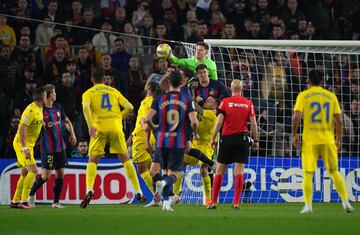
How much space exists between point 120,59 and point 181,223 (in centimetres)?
977

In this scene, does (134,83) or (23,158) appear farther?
(134,83)

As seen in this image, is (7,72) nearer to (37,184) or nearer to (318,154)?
(37,184)

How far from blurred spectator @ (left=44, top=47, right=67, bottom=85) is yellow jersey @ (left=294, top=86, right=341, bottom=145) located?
26.7 feet

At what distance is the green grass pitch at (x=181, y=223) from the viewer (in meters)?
10.9

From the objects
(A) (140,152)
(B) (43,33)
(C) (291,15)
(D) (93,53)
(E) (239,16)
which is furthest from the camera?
(C) (291,15)

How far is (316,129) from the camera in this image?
13656mm

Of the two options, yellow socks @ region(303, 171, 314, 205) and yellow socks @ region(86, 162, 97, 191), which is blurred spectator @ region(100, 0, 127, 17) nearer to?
yellow socks @ region(86, 162, 97, 191)

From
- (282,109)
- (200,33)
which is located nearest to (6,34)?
(200,33)

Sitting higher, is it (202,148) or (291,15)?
(291,15)

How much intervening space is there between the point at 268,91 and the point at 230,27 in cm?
270

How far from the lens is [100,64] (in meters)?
20.9

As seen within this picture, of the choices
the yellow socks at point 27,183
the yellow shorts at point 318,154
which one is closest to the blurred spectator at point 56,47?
the yellow socks at point 27,183

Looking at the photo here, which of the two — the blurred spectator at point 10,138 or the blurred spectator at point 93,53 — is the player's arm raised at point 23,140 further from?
the blurred spectator at point 93,53

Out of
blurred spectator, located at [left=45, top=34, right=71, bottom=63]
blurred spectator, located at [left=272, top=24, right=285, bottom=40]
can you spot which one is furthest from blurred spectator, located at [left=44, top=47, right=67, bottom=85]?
blurred spectator, located at [left=272, top=24, right=285, bottom=40]
